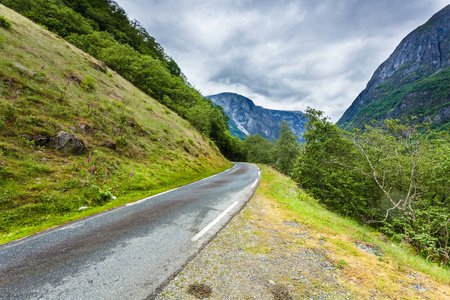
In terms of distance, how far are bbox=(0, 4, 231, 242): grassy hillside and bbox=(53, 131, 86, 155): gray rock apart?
0.23m

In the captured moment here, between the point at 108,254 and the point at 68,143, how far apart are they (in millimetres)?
8206

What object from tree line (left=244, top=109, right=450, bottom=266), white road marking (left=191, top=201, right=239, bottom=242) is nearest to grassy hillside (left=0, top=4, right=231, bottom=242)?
white road marking (left=191, top=201, right=239, bottom=242)

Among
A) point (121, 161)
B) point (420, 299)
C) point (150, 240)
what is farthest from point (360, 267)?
point (121, 161)

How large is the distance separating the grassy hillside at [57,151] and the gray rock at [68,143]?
235 millimetres

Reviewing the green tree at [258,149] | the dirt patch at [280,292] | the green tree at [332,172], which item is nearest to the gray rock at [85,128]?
the dirt patch at [280,292]

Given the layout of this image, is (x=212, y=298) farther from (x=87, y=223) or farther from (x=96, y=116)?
(x=96, y=116)

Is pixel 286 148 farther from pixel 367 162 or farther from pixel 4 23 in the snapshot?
pixel 4 23

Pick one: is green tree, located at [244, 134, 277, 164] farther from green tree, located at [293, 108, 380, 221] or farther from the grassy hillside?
the grassy hillside

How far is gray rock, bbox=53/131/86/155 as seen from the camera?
8.76 metres

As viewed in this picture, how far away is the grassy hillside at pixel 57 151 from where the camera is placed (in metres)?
6.11

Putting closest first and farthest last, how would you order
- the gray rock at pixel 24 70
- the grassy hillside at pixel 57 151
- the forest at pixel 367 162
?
the grassy hillside at pixel 57 151
the gray rock at pixel 24 70
the forest at pixel 367 162

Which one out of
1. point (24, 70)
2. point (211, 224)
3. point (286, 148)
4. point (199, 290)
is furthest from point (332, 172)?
point (286, 148)

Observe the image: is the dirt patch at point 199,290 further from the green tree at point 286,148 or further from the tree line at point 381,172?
the green tree at point 286,148

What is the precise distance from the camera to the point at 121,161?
1140 centimetres
